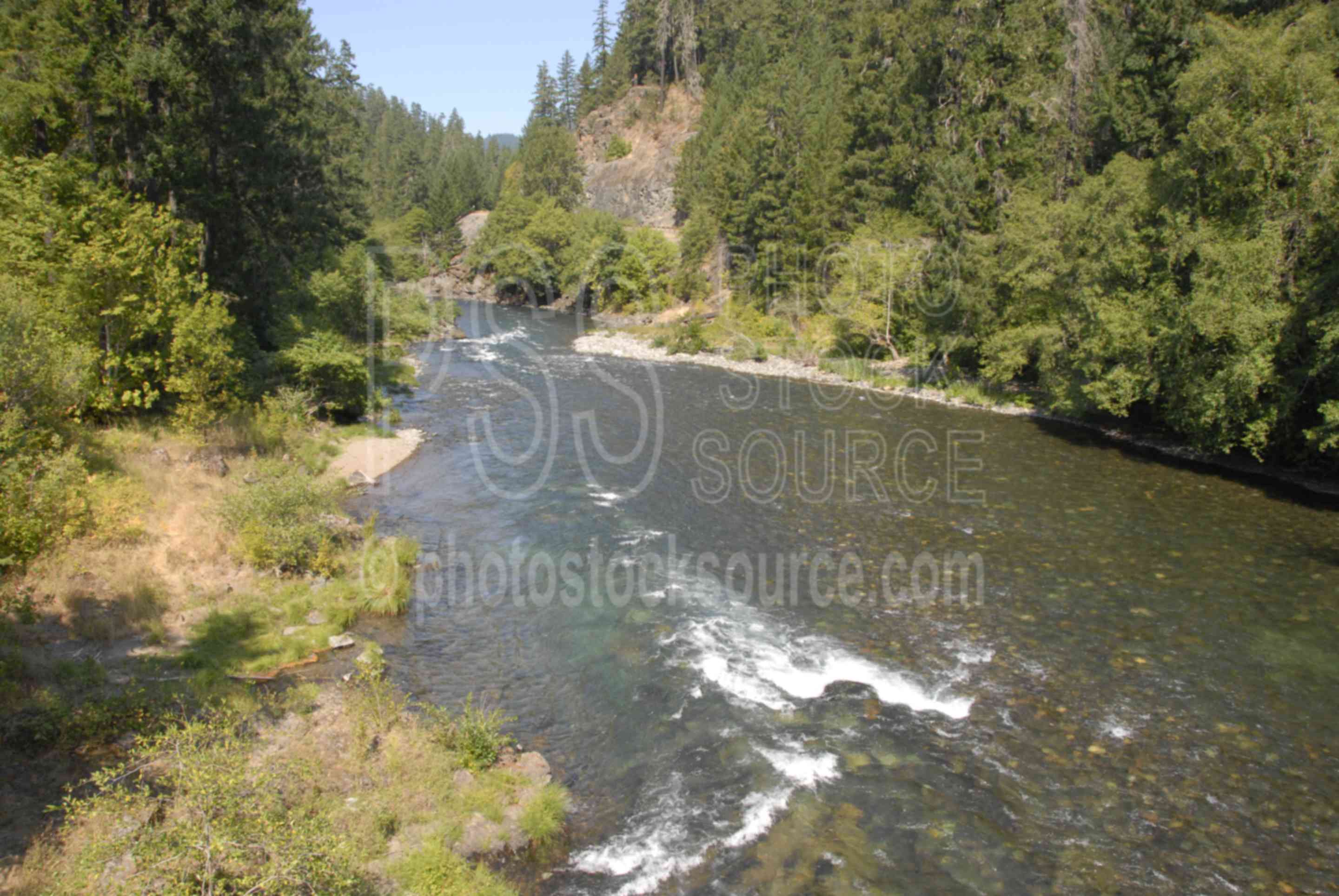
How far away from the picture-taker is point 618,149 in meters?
118

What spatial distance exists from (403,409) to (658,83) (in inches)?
4014

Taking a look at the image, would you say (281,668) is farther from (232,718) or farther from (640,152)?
(640,152)

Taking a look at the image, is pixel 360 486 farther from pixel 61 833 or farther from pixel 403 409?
pixel 61 833

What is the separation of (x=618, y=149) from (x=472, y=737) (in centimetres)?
11829

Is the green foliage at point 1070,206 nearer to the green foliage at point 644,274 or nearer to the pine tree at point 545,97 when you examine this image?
the green foliage at point 644,274

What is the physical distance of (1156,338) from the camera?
28.1m

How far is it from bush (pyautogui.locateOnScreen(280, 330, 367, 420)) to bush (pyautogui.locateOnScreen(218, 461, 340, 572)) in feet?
42.0

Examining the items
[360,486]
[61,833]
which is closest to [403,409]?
[360,486]

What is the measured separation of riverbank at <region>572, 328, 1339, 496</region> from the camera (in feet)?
89.9

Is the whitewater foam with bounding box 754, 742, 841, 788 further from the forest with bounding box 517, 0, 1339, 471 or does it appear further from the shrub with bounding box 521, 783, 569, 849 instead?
the forest with bounding box 517, 0, 1339, 471

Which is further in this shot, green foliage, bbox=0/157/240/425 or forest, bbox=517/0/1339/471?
forest, bbox=517/0/1339/471

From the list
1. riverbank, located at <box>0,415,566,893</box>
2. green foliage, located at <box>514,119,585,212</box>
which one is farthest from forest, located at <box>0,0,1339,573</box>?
green foliage, located at <box>514,119,585,212</box>

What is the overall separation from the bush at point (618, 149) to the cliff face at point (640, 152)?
0.67 m

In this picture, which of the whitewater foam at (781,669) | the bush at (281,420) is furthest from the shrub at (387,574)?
the bush at (281,420)
